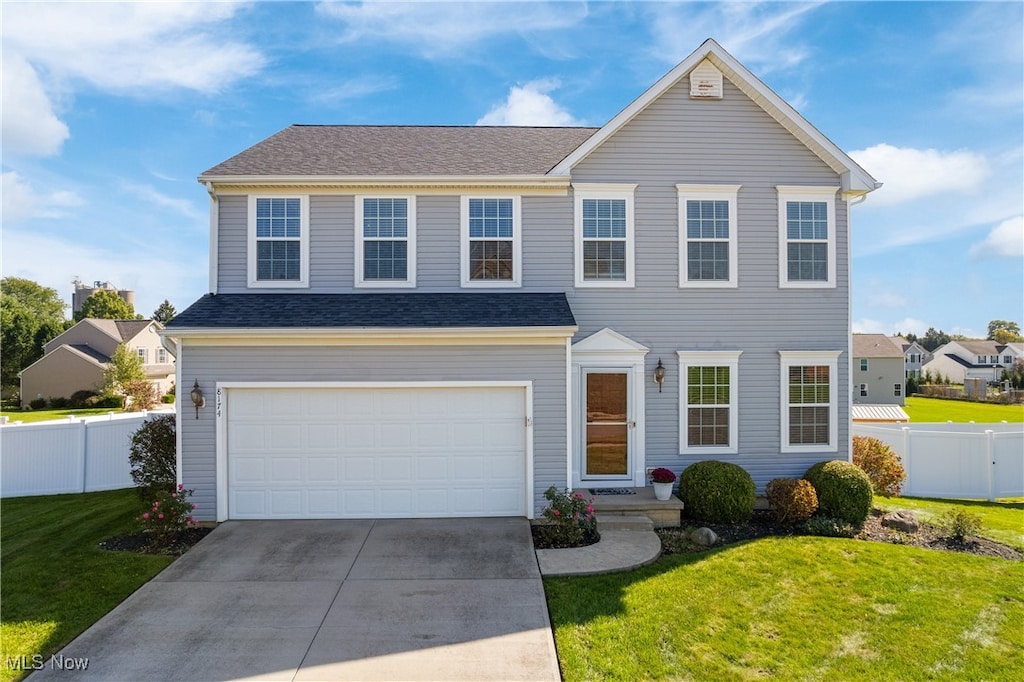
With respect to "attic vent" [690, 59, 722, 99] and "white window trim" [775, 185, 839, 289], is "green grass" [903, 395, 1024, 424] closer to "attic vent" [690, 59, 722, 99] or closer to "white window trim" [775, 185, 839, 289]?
"white window trim" [775, 185, 839, 289]

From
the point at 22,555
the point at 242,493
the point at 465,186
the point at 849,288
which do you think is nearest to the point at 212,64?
the point at 465,186

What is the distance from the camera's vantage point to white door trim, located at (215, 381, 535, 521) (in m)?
9.01

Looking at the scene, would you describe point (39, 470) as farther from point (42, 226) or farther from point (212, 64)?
point (42, 226)

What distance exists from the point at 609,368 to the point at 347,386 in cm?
500

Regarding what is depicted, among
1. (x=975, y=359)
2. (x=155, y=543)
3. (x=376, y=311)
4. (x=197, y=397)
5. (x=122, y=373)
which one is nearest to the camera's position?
(x=155, y=543)

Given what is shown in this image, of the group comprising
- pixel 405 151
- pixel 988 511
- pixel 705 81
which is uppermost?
pixel 705 81

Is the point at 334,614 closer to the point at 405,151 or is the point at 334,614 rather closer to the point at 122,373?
the point at 405,151

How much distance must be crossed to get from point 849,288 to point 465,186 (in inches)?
319

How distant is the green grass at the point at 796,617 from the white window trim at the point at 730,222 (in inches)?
199

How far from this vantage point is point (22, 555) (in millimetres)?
7844

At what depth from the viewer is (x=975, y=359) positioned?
65000 millimetres

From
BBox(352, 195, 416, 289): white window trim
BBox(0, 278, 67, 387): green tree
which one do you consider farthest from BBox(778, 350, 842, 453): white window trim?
BBox(0, 278, 67, 387): green tree

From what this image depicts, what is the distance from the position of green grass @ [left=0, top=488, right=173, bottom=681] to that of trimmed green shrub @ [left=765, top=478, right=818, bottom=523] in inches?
390

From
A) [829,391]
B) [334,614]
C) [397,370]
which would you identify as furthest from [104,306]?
[829,391]
